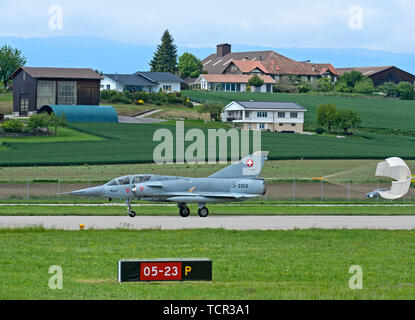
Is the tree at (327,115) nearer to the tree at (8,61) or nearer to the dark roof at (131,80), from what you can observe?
the dark roof at (131,80)

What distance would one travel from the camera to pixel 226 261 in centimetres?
1972

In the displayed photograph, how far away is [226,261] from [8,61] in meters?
141

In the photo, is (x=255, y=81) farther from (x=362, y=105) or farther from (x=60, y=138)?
(x=60, y=138)

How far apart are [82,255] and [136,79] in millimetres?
128503

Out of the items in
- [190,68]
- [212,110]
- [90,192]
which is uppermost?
[190,68]

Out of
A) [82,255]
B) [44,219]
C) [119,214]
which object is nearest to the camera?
[82,255]

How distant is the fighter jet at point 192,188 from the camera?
36.1m

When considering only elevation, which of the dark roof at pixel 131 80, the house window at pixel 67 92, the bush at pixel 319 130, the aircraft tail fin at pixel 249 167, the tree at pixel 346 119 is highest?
the dark roof at pixel 131 80

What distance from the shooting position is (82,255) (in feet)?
68.1

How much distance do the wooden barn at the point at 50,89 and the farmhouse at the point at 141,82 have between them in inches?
1243

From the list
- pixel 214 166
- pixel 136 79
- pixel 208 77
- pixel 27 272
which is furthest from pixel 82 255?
pixel 208 77

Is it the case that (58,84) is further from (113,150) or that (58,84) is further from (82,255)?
(82,255)

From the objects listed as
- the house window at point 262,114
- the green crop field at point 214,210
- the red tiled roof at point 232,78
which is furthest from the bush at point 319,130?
the red tiled roof at point 232,78

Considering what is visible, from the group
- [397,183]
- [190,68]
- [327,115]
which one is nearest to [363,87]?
[190,68]
